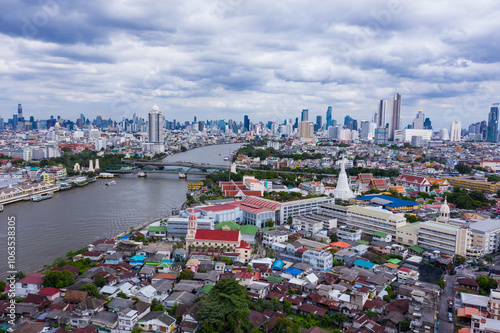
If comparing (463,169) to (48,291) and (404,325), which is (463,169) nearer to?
(404,325)

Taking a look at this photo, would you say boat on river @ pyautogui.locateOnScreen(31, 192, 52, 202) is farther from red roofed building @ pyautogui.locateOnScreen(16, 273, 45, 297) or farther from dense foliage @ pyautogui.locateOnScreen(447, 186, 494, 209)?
dense foliage @ pyautogui.locateOnScreen(447, 186, 494, 209)

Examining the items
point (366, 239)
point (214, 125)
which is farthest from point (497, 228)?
point (214, 125)

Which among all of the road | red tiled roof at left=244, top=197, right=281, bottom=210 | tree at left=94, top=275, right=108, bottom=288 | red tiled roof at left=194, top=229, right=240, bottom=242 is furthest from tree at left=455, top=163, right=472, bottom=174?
tree at left=94, top=275, right=108, bottom=288

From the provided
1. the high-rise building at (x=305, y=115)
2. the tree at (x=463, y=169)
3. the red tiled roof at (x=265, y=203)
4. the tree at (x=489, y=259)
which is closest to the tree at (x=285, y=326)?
the tree at (x=489, y=259)

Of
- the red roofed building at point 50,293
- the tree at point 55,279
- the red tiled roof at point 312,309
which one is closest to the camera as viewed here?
the red tiled roof at point 312,309

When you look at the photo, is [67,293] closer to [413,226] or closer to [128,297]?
[128,297]

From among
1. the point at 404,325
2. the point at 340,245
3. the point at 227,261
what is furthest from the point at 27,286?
the point at 340,245

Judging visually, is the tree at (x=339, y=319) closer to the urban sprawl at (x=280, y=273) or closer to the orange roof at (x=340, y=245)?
the urban sprawl at (x=280, y=273)
